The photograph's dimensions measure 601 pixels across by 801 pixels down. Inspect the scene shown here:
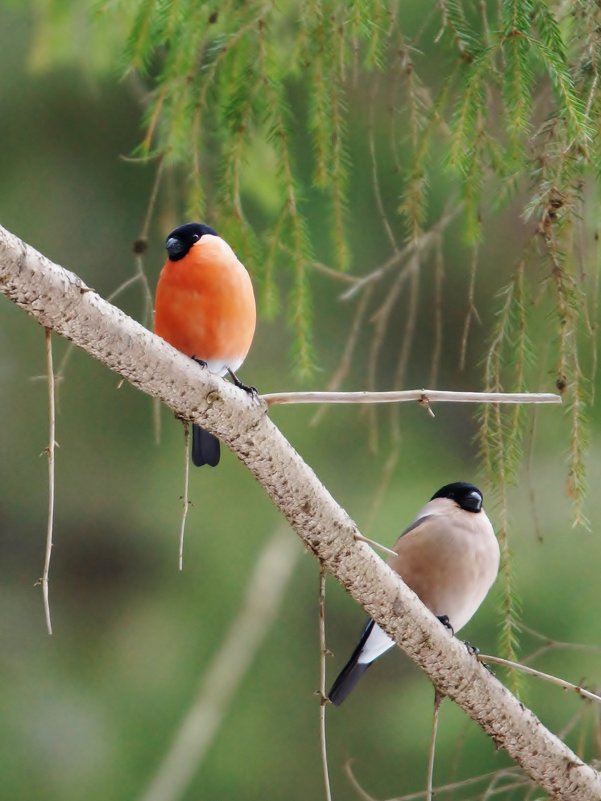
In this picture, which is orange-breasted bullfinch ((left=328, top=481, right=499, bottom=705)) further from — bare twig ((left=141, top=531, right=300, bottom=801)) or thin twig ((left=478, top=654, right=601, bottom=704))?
bare twig ((left=141, top=531, right=300, bottom=801))

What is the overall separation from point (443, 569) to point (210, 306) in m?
0.57

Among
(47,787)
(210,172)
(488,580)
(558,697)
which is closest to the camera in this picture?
(488,580)

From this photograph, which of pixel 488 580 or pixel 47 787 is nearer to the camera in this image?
pixel 488 580

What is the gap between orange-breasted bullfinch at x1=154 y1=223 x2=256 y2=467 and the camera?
1.44 m

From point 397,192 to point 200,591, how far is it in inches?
52.3

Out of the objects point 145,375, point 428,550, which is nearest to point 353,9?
point 145,375

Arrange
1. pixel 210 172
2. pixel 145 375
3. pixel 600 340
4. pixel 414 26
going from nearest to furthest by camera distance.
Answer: pixel 145 375, pixel 600 340, pixel 414 26, pixel 210 172

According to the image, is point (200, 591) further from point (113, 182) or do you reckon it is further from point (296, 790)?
point (113, 182)

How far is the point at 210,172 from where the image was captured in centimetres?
269

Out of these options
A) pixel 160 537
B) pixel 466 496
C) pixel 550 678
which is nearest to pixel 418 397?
pixel 550 678

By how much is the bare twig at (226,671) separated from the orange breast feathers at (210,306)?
1.95 metres

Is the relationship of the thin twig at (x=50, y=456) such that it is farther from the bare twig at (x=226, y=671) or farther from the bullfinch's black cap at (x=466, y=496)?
the bare twig at (x=226, y=671)

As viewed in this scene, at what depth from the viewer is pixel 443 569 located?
176 cm

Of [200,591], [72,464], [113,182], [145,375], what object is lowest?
[200,591]
